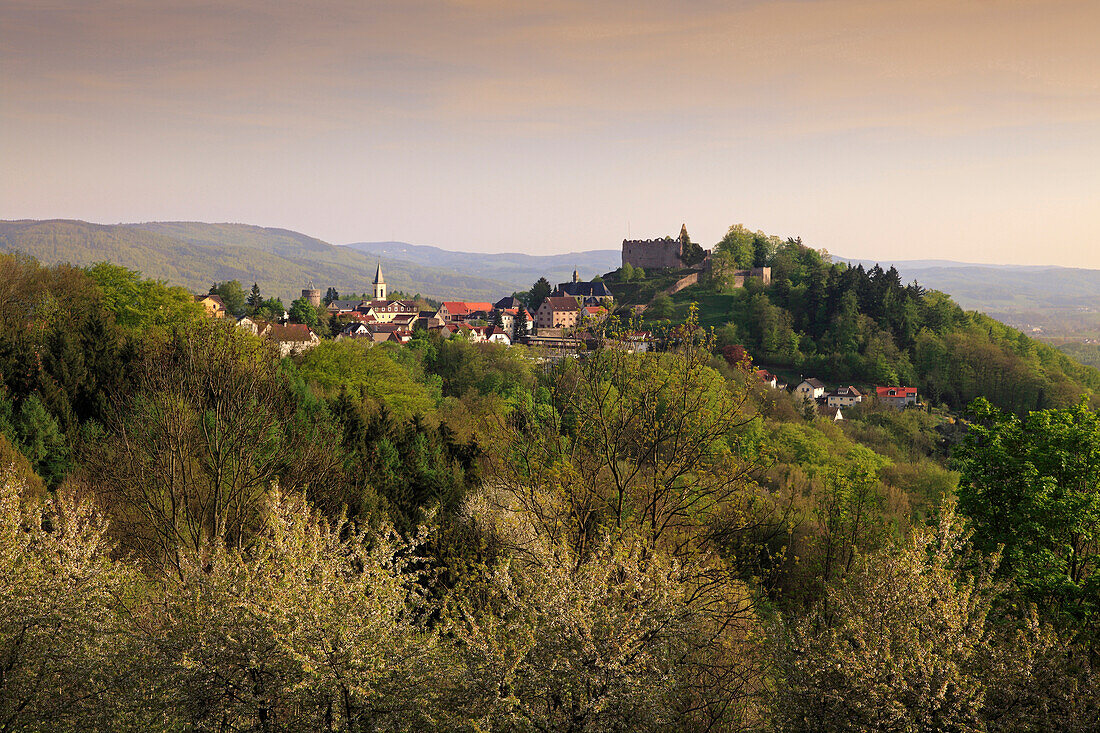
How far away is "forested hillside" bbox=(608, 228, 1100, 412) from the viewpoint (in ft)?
252

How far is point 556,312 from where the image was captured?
382ft

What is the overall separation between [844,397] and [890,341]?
12103 millimetres

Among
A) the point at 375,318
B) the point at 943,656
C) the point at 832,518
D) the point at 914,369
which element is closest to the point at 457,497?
the point at 832,518

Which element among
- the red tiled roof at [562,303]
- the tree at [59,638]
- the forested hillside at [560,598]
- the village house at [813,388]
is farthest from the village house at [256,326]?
the red tiled roof at [562,303]

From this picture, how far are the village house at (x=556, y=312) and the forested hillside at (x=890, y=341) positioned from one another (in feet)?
52.1

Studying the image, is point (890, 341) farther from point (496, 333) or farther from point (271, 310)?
point (271, 310)

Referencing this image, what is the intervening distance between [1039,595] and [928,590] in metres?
5.91

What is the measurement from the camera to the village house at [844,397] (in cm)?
7769

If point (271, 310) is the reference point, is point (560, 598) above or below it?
above

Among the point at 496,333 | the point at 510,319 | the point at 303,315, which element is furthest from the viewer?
the point at 510,319

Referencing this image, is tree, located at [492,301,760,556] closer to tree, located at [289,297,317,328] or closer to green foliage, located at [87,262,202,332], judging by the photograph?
green foliage, located at [87,262,202,332]

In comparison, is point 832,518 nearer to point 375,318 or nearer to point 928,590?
point 928,590

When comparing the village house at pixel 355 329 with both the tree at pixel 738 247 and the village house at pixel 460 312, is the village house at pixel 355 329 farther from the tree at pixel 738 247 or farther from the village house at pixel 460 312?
the tree at pixel 738 247

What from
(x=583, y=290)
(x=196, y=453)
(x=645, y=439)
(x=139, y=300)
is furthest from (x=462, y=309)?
(x=645, y=439)
